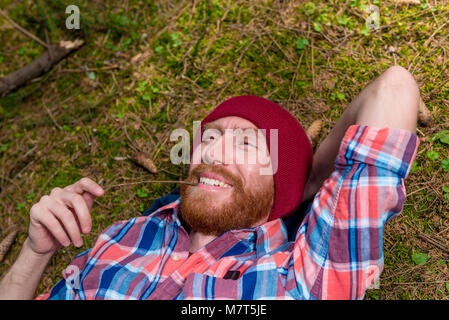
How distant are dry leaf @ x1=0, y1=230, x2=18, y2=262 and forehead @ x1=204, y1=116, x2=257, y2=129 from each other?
2.70 metres

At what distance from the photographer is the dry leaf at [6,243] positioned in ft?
11.9

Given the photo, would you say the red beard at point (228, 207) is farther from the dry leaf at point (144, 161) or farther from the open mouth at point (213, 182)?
the dry leaf at point (144, 161)

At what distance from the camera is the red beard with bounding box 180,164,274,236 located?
248 centimetres

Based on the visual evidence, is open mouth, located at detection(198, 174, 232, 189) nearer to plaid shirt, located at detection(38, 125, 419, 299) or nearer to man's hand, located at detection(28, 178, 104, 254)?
plaid shirt, located at detection(38, 125, 419, 299)

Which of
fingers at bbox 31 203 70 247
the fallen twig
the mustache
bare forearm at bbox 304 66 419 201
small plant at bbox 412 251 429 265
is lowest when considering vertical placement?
small plant at bbox 412 251 429 265

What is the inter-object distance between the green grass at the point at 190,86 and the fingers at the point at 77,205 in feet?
4.43

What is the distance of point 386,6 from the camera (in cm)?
324

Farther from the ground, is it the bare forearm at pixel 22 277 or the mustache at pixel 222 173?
the mustache at pixel 222 173

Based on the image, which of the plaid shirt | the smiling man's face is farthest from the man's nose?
the plaid shirt

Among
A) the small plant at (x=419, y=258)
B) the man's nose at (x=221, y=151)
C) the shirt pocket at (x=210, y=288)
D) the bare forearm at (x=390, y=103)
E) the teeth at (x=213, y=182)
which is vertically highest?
the bare forearm at (x=390, y=103)

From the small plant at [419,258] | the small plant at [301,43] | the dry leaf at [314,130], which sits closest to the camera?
the small plant at [419,258]

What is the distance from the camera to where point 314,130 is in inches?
124

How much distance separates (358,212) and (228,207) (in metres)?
0.97

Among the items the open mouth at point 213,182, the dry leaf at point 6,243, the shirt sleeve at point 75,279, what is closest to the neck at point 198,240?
the open mouth at point 213,182
